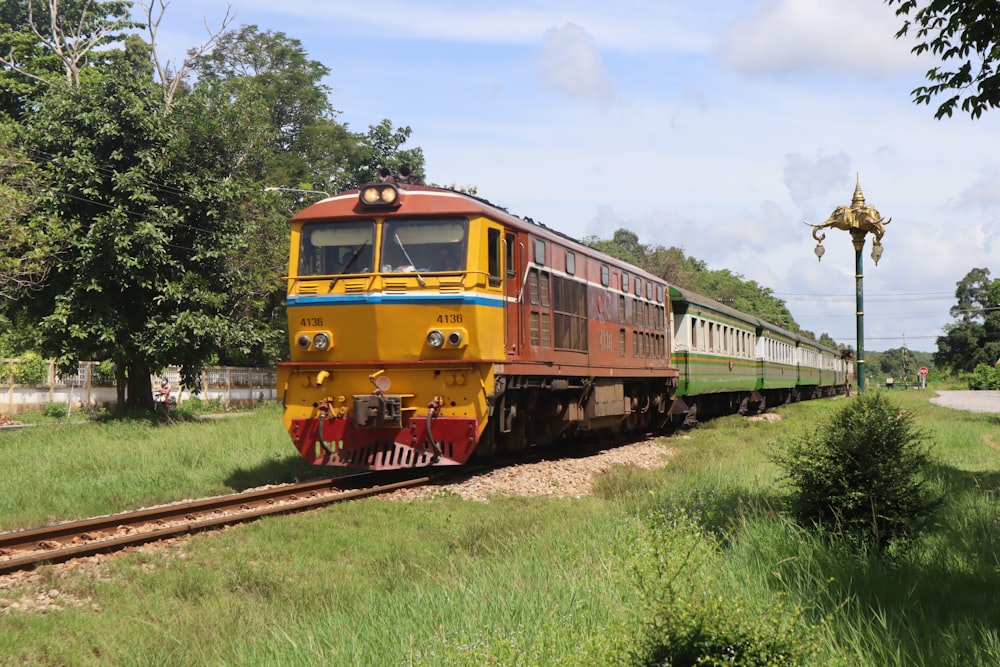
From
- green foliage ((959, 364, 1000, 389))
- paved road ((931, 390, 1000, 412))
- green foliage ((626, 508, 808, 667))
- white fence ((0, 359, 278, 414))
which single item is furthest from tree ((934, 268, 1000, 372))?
green foliage ((626, 508, 808, 667))

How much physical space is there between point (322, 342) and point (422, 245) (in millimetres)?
2036

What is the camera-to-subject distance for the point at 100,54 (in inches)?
1976

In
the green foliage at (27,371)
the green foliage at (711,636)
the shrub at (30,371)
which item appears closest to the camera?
the green foliage at (711,636)

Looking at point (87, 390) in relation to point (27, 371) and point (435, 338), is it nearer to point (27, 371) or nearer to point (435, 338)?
point (27, 371)

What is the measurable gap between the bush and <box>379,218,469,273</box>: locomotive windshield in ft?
18.8

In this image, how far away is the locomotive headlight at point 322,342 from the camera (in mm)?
13445

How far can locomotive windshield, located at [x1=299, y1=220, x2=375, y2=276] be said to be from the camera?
13.4 metres

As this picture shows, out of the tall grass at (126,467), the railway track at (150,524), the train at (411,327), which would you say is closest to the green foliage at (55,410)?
the tall grass at (126,467)

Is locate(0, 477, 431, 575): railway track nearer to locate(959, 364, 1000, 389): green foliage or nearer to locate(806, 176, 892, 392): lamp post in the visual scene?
locate(806, 176, 892, 392): lamp post

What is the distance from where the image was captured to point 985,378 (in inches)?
3071

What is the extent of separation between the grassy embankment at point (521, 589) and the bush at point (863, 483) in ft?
1.05

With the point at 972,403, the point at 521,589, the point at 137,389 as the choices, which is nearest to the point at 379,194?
the point at 521,589

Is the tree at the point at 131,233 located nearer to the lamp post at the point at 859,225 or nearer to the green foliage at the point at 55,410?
the green foliage at the point at 55,410

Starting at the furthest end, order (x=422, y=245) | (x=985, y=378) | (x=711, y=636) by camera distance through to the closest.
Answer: (x=985, y=378)
(x=422, y=245)
(x=711, y=636)
